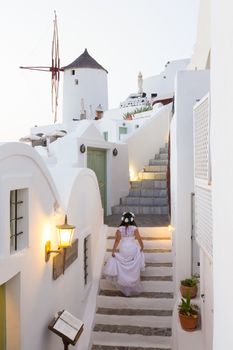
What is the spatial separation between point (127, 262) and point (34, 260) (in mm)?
3595

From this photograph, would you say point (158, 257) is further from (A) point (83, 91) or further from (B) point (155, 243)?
(A) point (83, 91)

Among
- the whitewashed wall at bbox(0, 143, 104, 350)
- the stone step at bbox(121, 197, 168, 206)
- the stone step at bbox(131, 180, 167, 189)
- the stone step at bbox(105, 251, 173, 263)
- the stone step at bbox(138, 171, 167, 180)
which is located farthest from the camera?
the stone step at bbox(138, 171, 167, 180)

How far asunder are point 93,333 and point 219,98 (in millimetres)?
6814

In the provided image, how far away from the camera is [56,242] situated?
6.32 metres

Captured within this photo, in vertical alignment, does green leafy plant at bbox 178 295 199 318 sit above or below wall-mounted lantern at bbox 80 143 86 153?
below

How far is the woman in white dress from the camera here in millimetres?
8453

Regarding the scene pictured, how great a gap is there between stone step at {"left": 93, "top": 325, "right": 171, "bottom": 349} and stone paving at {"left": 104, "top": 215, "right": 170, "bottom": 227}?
367 cm

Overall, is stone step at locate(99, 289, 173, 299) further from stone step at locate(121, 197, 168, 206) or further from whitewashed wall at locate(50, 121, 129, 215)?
stone step at locate(121, 197, 168, 206)

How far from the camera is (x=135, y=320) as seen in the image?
801 cm

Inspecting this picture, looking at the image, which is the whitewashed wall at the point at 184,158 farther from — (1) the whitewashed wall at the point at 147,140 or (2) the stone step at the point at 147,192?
(1) the whitewashed wall at the point at 147,140

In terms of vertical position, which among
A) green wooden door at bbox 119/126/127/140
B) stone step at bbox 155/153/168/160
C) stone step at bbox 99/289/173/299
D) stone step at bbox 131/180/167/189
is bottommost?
stone step at bbox 99/289/173/299

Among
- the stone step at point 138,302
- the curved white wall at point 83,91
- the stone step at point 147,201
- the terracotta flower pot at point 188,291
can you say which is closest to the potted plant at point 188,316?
the terracotta flower pot at point 188,291

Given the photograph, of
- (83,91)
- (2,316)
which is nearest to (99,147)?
(2,316)

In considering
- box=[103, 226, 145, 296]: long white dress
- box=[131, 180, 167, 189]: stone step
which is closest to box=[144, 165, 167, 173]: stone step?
box=[131, 180, 167, 189]: stone step
